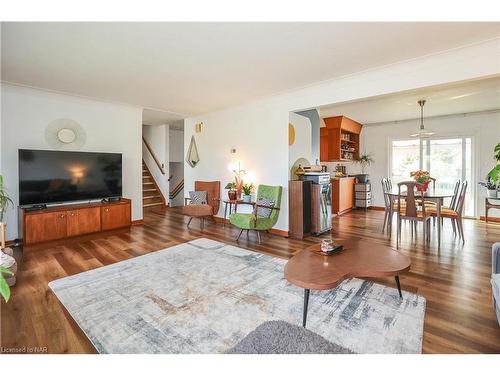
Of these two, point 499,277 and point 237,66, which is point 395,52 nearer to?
point 237,66

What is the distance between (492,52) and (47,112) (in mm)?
6365

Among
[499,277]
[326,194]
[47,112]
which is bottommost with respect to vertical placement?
[499,277]

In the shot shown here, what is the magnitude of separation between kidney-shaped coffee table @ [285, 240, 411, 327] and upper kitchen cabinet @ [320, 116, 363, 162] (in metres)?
4.91

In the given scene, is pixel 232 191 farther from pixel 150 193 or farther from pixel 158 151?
pixel 158 151

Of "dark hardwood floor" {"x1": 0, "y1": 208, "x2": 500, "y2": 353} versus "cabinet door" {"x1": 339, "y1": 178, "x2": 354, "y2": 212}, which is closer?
"dark hardwood floor" {"x1": 0, "y1": 208, "x2": 500, "y2": 353}

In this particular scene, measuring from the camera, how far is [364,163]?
8109 millimetres

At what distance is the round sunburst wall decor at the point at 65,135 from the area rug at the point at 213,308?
110 inches

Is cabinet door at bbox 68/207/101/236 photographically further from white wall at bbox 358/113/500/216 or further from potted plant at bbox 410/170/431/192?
white wall at bbox 358/113/500/216

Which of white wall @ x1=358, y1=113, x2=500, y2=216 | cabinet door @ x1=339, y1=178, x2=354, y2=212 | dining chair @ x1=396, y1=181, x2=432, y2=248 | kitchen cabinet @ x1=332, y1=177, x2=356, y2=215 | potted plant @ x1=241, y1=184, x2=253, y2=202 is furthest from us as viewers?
cabinet door @ x1=339, y1=178, x2=354, y2=212

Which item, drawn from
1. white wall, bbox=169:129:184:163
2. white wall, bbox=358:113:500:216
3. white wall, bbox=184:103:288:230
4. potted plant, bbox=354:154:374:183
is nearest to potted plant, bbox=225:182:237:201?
white wall, bbox=184:103:288:230

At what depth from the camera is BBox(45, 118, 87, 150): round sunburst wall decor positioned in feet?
15.0

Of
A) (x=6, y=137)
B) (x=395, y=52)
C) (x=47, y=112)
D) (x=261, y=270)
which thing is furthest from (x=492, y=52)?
(x=6, y=137)

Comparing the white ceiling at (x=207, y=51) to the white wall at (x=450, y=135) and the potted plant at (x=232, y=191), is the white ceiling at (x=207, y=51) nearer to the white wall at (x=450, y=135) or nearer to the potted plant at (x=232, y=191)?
the potted plant at (x=232, y=191)
